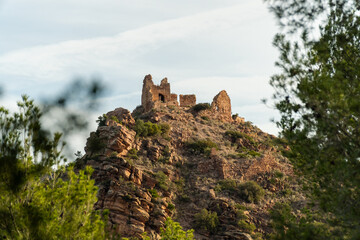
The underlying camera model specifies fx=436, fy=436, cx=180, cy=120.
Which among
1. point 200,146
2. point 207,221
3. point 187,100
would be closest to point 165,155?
point 200,146

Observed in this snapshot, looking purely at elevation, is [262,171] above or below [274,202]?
above

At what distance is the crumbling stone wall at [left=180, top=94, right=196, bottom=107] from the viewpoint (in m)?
71.5

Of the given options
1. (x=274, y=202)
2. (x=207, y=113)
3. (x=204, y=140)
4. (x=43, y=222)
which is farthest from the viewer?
(x=207, y=113)

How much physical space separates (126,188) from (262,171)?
20014 mm

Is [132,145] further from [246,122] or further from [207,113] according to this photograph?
[246,122]

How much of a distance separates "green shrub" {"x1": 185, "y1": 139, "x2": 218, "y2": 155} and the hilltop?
0.13 metres

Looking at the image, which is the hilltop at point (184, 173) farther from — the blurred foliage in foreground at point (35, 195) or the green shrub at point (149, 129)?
the blurred foliage in foreground at point (35, 195)

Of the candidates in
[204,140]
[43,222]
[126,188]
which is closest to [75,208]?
[43,222]

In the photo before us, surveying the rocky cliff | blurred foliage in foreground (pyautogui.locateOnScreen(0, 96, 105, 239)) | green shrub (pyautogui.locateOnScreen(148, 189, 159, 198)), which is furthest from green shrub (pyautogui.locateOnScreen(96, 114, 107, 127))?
blurred foliage in foreground (pyautogui.locateOnScreen(0, 96, 105, 239))

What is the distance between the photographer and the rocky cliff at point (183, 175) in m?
38.6

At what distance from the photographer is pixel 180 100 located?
71.6m

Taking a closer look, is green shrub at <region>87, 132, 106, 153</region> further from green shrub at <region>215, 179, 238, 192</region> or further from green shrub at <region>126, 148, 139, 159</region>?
green shrub at <region>215, 179, 238, 192</region>

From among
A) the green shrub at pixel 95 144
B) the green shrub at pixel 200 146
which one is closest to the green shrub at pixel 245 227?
the green shrub at pixel 200 146

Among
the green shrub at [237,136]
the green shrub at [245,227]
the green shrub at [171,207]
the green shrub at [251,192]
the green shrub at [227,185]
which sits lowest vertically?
the green shrub at [245,227]
